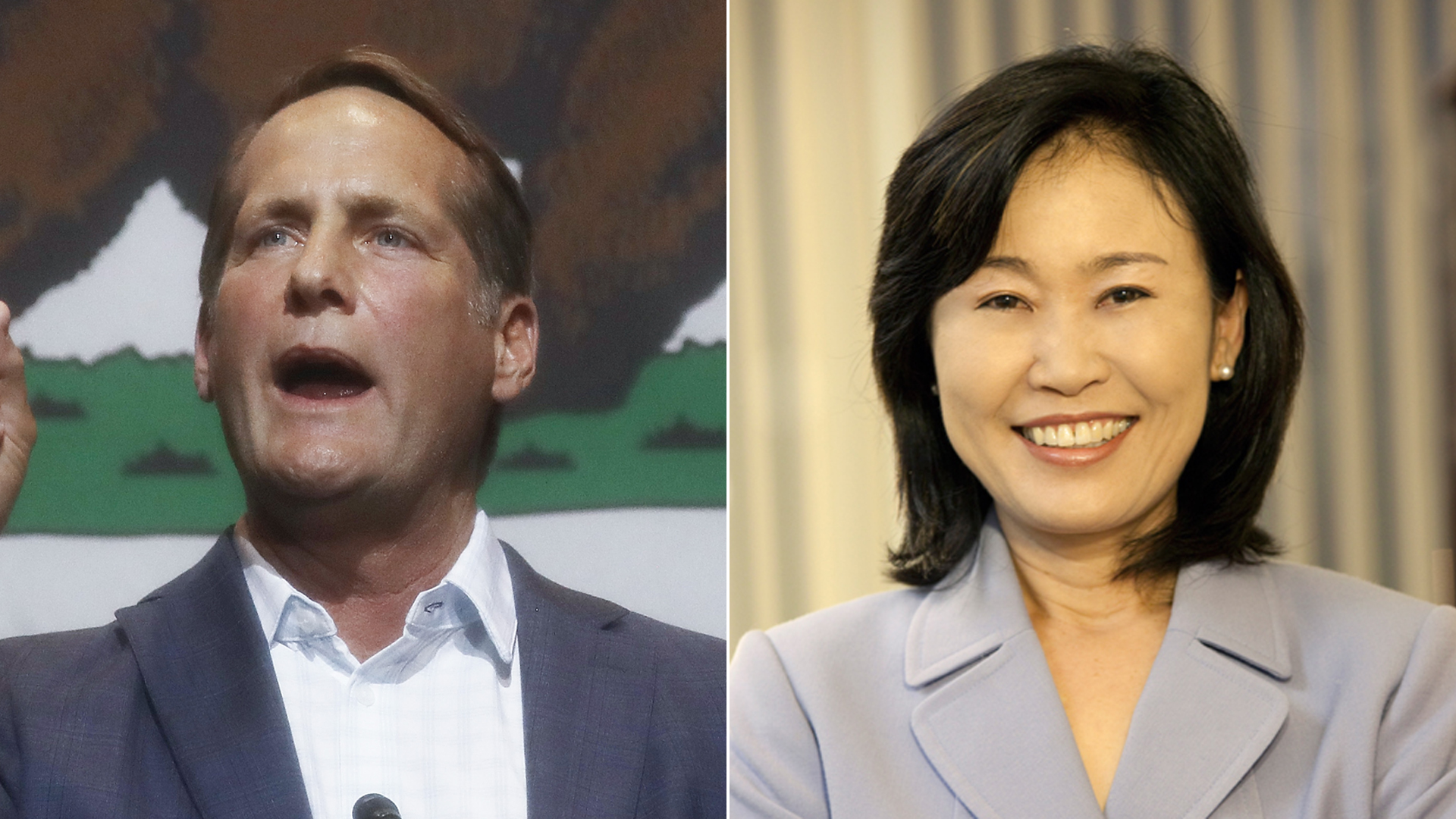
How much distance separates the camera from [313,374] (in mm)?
861

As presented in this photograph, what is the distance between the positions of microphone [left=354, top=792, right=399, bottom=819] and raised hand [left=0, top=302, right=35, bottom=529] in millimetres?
322

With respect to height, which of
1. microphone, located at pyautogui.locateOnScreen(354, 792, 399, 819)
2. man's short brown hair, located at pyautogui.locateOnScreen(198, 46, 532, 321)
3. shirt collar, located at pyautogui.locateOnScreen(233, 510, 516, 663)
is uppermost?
man's short brown hair, located at pyautogui.locateOnScreen(198, 46, 532, 321)

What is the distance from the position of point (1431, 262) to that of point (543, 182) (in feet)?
4.71

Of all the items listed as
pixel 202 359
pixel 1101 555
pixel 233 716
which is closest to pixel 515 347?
pixel 202 359

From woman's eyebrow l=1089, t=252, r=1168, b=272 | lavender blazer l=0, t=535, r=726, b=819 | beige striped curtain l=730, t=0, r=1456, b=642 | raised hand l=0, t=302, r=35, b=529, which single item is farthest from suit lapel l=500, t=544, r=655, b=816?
beige striped curtain l=730, t=0, r=1456, b=642

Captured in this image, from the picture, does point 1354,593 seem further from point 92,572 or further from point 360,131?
point 92,572

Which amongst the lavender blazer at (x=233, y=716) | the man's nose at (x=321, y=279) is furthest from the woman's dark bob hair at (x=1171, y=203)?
the man's nose at (x=321, y=279)

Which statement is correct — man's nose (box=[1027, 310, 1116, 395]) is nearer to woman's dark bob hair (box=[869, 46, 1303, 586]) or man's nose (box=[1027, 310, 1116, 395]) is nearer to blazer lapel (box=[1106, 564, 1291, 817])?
woman's dark bob hair (box=[869, 46, 1303, 586])

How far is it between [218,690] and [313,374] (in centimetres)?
22

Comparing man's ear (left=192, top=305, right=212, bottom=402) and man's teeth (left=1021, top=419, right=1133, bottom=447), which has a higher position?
man's ear (left=192, top=305, right=212, bottom=402)

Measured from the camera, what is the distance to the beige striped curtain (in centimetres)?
177

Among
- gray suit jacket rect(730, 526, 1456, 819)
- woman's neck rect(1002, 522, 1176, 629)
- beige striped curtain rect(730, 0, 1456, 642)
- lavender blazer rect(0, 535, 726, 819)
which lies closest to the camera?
lavender blazer rect(0, 535, 726, 819)

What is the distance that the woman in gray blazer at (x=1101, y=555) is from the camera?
38.0 inches

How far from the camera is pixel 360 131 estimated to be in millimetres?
888
